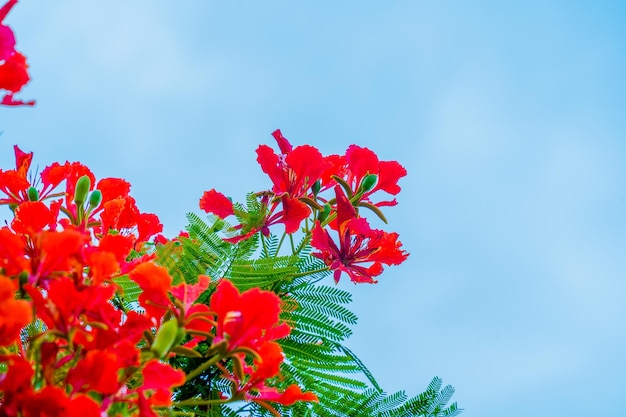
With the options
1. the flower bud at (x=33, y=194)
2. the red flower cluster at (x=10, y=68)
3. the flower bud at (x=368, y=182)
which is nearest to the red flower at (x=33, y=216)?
the red flower cluster at (x=10, y=68)

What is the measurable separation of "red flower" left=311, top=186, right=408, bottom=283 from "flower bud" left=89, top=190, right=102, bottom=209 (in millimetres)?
484

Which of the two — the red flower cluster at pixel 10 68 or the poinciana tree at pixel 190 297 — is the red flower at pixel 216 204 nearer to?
the poinciana tree at pixel 190 297

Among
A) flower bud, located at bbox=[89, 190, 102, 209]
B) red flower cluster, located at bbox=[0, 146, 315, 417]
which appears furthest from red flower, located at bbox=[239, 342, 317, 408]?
flower bud, located at bbox=[89, 190, 102, 209]

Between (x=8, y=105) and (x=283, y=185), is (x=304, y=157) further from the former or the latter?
(x=8, y=105)

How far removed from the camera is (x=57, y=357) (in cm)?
109

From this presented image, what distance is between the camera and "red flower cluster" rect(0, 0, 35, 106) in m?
1.09

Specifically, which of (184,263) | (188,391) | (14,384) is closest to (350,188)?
(184,263)

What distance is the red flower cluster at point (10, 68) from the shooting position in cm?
109

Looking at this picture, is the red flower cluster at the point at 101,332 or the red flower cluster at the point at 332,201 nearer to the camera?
the red flower cluster at the point at 101,332

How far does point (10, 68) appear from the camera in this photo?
109 cm

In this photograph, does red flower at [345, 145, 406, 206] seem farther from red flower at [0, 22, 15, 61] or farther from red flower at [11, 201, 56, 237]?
red flower at [0, 22, 15, 61]

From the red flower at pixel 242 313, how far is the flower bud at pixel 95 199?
2.42 feet

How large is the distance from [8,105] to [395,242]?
102cm

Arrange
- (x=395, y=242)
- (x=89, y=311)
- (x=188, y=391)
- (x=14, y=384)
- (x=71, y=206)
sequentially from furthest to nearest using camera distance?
(x=395, y=242), (x=71, y=206), (x=188, y=391), (x=89, y=311), (x=14, y=384)
